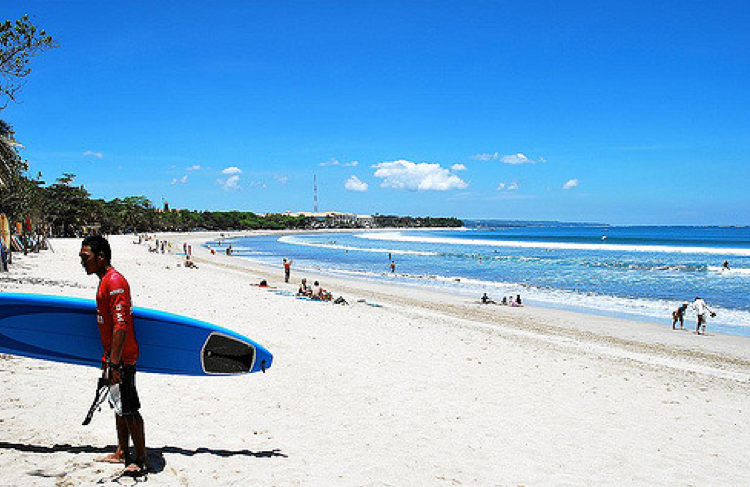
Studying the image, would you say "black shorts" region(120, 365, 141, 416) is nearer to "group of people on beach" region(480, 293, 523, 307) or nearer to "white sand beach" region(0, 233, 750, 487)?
"white sand beach" region(0, 233, 750, 487)

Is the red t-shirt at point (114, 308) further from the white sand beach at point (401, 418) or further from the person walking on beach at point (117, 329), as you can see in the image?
the white sand beach at point (401, 418)

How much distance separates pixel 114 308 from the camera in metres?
3.39

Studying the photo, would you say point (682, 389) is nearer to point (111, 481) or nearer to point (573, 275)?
point (111, 481)

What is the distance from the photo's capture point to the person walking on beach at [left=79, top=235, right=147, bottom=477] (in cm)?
339

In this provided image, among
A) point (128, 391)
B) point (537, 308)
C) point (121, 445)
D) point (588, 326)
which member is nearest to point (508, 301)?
point (537, 308)

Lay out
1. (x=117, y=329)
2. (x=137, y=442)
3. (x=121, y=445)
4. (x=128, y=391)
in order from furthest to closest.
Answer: (x=121, y=445)
(x=137, y=442)
(x=128, y=391)
(x=117, y=329)

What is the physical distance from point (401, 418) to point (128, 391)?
320 centimetres

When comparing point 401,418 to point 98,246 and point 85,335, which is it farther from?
point 98,246

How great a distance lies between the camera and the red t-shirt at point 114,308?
338 cm

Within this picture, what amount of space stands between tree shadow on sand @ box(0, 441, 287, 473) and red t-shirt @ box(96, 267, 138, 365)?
3.74ft

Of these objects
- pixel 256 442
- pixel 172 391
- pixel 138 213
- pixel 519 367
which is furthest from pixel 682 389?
pixel 138 213

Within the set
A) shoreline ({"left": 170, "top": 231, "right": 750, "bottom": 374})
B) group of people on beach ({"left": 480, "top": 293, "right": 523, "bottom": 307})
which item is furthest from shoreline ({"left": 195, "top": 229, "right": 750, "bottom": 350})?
group of people on beach ({"left": 480, "top": 293, "right": 523, "bottom": 307})

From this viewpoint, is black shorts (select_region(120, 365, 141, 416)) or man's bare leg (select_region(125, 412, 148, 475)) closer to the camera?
black shorts (select_region(120, 365, 141, 416))

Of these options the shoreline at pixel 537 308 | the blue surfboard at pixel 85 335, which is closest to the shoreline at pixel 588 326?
the shoreline at pixel 537 308
